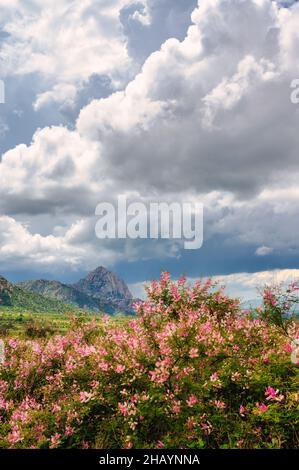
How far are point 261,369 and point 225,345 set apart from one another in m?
0.93

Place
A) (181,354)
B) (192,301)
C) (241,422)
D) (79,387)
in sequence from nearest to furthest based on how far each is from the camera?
1. (241,422)
2. (181,354)
3. (79,387)
4. (192,301)

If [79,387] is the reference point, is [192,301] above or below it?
above

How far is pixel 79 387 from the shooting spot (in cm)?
907

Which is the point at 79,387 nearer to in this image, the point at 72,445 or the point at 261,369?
the point at 72,445

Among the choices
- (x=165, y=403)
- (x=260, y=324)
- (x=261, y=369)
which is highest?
(x=260, y=324)

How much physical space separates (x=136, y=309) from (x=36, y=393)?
303 centimetres

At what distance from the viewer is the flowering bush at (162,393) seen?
25.3 ft

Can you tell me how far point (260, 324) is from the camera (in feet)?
34.8

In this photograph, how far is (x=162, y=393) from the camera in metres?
8.09

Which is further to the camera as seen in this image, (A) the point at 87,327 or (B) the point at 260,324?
(A) the point at 87,327

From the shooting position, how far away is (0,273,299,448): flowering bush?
25.3 feet
